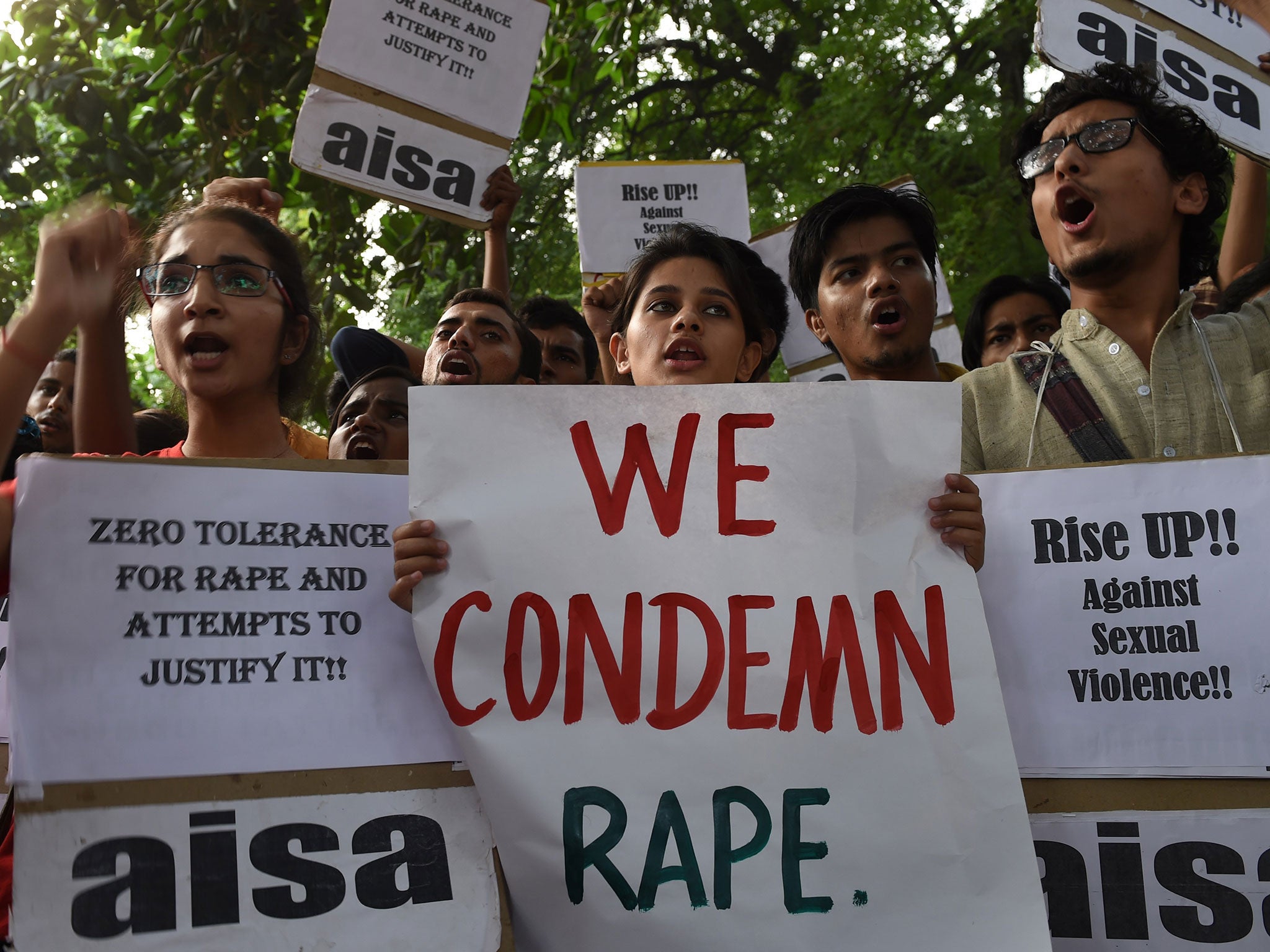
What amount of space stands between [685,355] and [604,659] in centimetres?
81

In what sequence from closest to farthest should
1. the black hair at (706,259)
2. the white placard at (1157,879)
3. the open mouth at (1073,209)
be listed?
the white placard at (1157,879), the open mouth at (1073,209), the black hair at (706,259)

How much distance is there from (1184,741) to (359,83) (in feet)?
10.4

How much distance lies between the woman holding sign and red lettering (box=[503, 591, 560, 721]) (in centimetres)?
53

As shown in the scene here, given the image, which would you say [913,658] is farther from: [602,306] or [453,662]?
[602,306]

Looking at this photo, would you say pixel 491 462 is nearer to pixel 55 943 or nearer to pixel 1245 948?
pixel 55 943

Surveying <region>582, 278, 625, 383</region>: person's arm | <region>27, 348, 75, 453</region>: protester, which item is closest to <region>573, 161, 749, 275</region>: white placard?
<region>582, 278, 625, 383</region>: person's arm

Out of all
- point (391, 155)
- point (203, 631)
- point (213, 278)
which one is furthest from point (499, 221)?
point (203, 631)

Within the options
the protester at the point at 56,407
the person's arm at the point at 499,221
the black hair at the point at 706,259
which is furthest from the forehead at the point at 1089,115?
the protester at the point at 56,407

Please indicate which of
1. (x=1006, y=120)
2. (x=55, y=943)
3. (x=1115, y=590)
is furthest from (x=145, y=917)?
(x=1006, y=120)

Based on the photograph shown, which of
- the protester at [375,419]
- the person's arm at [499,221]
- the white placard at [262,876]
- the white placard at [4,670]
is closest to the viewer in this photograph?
the white placard at [262,876]

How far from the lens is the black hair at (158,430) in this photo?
3494 millimetres

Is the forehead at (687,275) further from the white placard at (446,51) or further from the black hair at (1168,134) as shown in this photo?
the white placard at (446,51)

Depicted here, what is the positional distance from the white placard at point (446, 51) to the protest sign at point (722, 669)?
2.38m

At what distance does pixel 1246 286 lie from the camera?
10.8 feet
